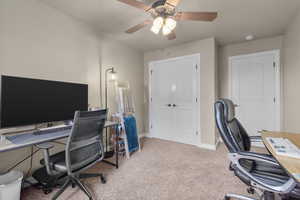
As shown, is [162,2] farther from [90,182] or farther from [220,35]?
[90,182]

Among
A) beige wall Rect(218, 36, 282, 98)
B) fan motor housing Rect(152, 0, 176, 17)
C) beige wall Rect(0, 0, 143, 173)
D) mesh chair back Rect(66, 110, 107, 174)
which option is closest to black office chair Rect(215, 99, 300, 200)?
fan motor housing Rect(152, 0, 176, 17)

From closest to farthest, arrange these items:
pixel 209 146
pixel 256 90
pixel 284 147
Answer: pixel 284 147
pixel 209 146
pixel 256 90

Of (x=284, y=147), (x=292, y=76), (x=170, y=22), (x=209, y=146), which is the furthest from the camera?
(x=209, y=146)

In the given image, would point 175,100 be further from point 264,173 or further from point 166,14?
point 264,173

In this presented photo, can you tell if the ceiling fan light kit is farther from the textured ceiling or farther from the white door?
the white door

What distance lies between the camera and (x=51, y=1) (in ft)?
6.61

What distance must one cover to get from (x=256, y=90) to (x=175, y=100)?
185 cm

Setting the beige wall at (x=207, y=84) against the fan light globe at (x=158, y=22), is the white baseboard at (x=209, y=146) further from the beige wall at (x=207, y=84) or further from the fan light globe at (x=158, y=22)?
the fan light globe at (x=158, y=22)

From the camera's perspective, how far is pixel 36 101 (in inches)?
69.7

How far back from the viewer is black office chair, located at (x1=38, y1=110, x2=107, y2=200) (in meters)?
1.42

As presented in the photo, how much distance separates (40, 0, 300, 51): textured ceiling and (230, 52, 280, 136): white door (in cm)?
53

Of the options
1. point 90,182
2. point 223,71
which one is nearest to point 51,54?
point 90,182

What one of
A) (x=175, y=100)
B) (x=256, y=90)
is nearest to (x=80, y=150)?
(x=175, y=100)

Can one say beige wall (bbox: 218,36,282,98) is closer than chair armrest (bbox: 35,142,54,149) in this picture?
No
